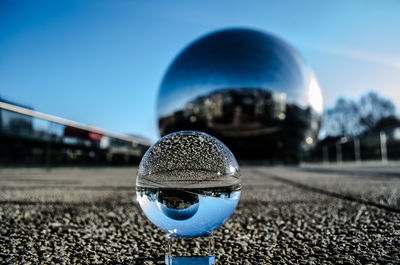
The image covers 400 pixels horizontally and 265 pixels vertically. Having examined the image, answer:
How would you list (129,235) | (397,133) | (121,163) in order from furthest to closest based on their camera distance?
(121,163)
(397,133)
(129,235)

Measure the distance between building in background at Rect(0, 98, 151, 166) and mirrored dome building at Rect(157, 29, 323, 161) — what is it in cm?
348

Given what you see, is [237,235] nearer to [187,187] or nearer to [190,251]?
[190,251]

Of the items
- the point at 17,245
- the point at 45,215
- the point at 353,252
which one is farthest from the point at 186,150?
the point at 45,215

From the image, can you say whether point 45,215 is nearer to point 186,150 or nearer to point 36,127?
point 186,150

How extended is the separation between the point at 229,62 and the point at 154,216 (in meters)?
10.7

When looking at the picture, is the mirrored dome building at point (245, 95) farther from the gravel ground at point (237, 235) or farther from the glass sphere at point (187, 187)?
the glass sphere at point (187, 187)

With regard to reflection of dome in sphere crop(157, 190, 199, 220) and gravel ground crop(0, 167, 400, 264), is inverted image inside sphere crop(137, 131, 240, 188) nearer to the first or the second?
reflection of dome in sphere crop(157, 190, 199, 220)

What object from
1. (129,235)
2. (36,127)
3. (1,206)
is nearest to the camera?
(129,235)

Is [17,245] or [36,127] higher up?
[36,127]

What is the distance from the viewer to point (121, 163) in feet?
51.7

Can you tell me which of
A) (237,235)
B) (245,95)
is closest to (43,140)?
(245,95)

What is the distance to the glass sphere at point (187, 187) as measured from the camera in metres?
1.10

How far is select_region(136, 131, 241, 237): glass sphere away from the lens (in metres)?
1.10

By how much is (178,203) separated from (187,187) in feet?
0.24
